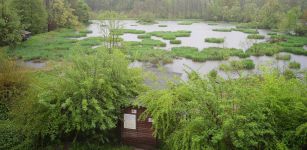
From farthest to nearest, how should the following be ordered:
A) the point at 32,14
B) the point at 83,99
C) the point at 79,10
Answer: the point at 79,10 → the point at 32,14 → the point at 83,99

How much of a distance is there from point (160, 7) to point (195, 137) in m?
58.5

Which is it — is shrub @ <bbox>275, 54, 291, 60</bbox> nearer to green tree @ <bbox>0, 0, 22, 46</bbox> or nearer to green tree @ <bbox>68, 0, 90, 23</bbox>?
green tree @ <bbox>0, 0, 22, 46</bbox>

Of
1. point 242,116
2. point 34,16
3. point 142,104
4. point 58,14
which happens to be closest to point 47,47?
point 34,16

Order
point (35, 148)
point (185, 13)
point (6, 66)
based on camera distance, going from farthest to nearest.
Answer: point (185, 13), point (6, 66), point (35, 148)

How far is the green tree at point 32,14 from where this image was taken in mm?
33281

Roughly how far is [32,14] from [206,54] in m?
22.2

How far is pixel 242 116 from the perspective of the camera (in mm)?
7691

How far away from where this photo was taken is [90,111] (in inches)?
405

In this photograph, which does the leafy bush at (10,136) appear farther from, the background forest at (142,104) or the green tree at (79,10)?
the green tree at (79,10)

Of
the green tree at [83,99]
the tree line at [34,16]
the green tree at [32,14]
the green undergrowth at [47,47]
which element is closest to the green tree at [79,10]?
the tree line at [34,16]

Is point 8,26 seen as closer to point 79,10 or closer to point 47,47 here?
point 47,47

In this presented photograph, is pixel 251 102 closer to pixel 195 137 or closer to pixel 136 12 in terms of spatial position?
pixel 195 137

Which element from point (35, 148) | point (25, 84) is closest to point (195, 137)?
point (35, 148)

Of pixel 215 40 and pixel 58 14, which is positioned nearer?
pixel 215 40
